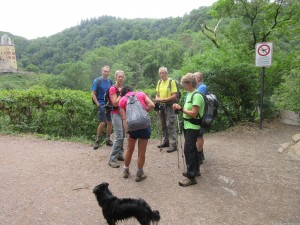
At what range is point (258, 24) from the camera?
9.70 metres

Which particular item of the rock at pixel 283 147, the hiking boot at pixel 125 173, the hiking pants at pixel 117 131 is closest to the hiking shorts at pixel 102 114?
the hiking pants at pixel 117 131

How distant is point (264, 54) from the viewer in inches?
295

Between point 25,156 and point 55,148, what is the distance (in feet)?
2.60

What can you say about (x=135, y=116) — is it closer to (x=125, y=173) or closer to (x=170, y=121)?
(x=125, y=173)

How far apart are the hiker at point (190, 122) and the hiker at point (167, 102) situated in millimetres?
1385

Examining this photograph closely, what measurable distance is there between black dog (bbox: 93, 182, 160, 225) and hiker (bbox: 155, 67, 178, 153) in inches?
117

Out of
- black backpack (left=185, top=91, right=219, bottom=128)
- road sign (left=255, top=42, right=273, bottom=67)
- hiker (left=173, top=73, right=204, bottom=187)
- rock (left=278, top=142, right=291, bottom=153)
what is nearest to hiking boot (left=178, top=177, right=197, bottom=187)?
hiker (left=173, top=73, right=204, bottom=187)

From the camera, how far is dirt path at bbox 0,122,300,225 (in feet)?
12.1

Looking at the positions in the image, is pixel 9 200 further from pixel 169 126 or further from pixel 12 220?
pixel 169 126

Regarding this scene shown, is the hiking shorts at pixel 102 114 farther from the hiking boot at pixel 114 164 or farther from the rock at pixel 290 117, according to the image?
the rock at pixel 290 117

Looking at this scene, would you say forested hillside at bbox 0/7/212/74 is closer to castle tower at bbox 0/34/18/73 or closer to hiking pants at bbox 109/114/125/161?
castle tower at bbox 0/34/18/73

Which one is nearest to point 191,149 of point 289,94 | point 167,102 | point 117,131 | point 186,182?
point 186,182

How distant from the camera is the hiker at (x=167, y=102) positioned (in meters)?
5.79

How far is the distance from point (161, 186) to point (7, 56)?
348ft
